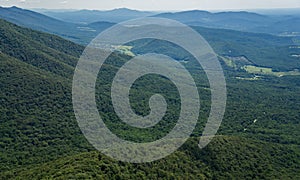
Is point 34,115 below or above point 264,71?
above

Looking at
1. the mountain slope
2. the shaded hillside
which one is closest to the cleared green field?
the mountain slope

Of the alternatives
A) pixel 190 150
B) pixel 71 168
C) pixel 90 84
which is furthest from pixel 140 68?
pixel 71 168

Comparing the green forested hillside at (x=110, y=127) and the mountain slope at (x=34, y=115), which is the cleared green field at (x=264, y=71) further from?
the mountain slope at (x=34, y=115)

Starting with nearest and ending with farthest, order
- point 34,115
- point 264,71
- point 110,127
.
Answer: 1. point 34,115
2. point 110,127
3. point 264,71

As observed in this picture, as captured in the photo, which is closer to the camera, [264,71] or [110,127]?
[110,127]

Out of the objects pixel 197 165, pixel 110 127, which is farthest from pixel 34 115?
pixel 197 165

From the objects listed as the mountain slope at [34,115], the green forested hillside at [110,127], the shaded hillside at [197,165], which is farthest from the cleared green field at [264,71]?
the shaded hillside at [197,165]

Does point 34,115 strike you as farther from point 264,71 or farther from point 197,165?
point 264,71

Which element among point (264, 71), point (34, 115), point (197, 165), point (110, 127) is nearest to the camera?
point (197, 165)

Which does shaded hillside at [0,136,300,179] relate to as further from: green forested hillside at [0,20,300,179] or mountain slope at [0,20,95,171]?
mountain slope at [0,20,95,171]
